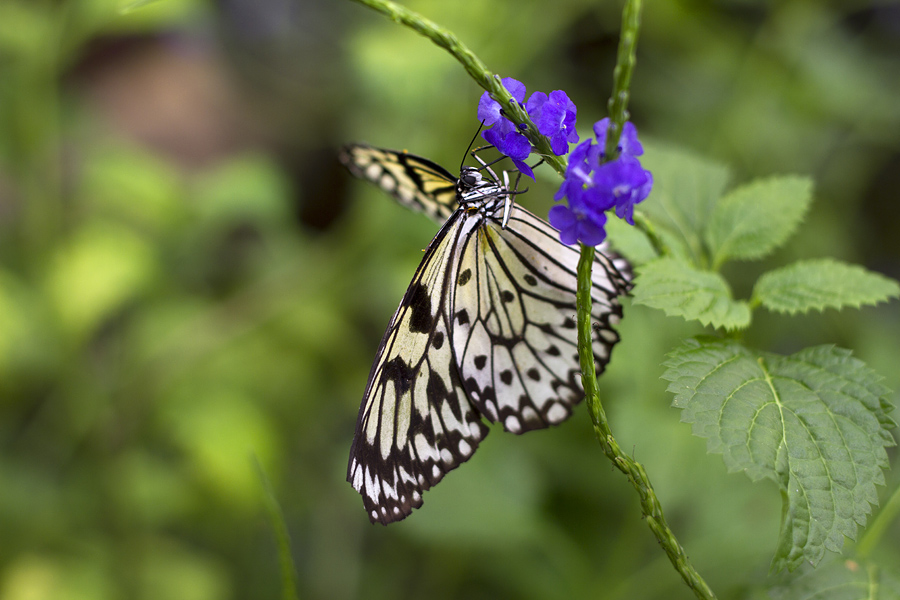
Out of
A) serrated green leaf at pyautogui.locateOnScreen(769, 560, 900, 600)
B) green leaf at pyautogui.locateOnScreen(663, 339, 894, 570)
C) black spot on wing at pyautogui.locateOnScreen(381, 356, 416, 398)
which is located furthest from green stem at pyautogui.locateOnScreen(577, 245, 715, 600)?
black spot on wing at pyautogui.locateOnScreen(381, 356, 416, 398)

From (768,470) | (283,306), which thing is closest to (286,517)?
(283,306)

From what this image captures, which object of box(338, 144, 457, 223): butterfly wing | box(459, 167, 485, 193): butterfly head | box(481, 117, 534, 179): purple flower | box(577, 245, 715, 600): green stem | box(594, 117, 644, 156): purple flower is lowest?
box(577, 245, 715, 600): green stem

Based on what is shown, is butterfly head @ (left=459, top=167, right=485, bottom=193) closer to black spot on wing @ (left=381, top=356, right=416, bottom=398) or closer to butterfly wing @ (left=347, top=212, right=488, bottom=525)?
butterfly wing @ (left=347, top=212, right=488, bottom=525)

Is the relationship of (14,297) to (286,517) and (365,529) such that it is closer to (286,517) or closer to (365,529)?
(286,517)

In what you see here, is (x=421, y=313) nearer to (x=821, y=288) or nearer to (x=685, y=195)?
(x=685, y=195)

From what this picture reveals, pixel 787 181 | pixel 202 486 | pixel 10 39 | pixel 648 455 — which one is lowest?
pixel 202 486

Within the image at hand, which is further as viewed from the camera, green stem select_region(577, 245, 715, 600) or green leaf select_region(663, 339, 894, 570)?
green leaf select_region(663, 339, 894, 570)
